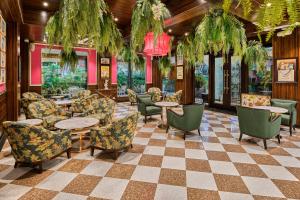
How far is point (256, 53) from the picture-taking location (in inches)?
245

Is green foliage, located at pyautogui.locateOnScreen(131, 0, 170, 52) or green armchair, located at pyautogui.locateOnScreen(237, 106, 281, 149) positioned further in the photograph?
green armchair, located at pyautogui.locateOnScreen(237, 106, 281, 149)

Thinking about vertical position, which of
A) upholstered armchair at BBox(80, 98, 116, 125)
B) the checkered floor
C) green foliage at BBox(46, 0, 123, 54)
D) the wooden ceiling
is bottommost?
the checkered floor

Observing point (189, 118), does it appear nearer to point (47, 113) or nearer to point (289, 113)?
point (289, 113)

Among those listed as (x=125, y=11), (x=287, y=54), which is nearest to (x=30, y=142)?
(x=125, y=11)

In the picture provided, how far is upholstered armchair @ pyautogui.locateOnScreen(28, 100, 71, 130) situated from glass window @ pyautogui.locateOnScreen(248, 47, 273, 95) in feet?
21.5

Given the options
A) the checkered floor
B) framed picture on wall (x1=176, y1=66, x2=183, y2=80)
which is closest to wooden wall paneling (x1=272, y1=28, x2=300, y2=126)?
the checkered floor

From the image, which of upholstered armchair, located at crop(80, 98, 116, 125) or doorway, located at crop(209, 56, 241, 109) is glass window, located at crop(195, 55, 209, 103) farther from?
upholstered armchair, located at crop(80, 98, 116, 125)

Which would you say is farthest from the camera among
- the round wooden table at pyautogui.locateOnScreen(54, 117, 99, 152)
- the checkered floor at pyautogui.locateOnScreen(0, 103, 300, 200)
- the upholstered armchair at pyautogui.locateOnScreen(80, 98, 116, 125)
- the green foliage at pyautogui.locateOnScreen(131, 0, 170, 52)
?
the upholstered armchair at pyautogui.locateOnScreen(80, 98, 116, 125)

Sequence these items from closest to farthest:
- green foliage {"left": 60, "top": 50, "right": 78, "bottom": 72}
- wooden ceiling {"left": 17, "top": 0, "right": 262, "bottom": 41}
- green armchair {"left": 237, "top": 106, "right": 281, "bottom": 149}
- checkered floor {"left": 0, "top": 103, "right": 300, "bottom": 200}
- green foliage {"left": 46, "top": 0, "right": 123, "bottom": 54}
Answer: green foliage {"left": 46, "top": 0, "right": 123, "bottom": 54} < green foliage {"left": 60, "top": 50, "right": 78, "bottom": 72} < checkered floor {"left": 0, "top": 103, "right": 300, "bottom": 200} < green armchair {"left": 237, "top": 106, "right": 281, "bottom": 149} < wooden ceiling {"left": 17, "top": 0, "right": 262, "bottom": 41}

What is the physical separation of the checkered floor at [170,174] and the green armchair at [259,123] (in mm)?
282

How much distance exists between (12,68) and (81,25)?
16.8 feet

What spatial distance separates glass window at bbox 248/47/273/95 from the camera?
6.98 metres

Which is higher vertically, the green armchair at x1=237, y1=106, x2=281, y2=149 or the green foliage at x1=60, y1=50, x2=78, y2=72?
the green foliage at x1=60, y1=50, x2=78, y2=72

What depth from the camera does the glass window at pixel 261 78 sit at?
6.98 metres
